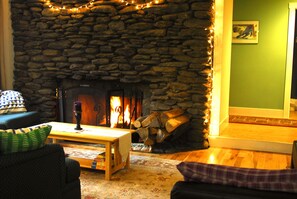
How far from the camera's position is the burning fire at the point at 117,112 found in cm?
557

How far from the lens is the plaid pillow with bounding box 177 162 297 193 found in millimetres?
1693

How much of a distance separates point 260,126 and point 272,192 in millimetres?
4653

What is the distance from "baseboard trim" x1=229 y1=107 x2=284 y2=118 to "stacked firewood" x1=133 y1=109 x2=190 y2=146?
8.72 ft

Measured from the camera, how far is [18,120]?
5145mm

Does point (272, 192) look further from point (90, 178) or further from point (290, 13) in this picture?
point (290, 13)

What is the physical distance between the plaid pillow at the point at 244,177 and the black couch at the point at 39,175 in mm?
1205

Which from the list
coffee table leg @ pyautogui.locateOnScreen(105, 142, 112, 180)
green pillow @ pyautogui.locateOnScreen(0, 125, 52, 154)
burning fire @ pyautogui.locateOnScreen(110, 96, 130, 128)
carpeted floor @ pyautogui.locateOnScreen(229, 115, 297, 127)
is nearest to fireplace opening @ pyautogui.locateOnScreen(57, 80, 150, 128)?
burning fire @ pyautogui.locateOnScreen(110, 96, 130, 128)

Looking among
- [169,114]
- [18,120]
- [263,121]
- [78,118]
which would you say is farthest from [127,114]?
[263,121]

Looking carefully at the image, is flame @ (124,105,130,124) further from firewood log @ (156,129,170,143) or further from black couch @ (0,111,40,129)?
black couch @ (0,111,40,129)

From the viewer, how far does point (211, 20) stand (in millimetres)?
4980

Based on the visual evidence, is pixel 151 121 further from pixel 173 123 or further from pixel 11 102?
pixel 11 102

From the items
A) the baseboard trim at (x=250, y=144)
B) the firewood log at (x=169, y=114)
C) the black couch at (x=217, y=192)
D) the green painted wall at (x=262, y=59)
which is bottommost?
the baseboard trim at (x=250, y=144)

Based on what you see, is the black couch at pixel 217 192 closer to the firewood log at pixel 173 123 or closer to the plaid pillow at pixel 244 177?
the plaid pillow at pixel 244 177

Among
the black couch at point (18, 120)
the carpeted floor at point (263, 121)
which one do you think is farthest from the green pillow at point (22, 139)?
the carpeted floor at point (263, 121)
